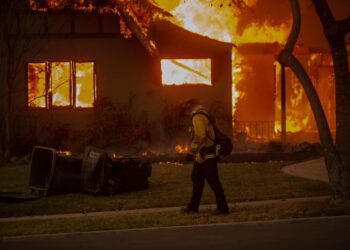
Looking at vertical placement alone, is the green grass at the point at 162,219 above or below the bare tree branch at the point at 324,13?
below

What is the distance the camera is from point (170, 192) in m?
14.7

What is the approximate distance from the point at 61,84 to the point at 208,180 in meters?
11.3

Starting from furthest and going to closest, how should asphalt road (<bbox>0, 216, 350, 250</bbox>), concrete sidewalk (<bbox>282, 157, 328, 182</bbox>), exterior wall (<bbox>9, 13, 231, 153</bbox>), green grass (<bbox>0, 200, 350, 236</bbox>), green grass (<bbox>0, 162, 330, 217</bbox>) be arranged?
exterior wall (<bbox>9, 13, 231, 153</bbox>), concrete sidewalk (<bbox>282, 157, 328, 182</bbox>), green grass (<bbox>0, 162, 330, 217</bbox>), green grass (<bbox>0, 200, 350, 236</bbox>), asphalt road (<bbox>0, 216, 350, 250</bbox>)

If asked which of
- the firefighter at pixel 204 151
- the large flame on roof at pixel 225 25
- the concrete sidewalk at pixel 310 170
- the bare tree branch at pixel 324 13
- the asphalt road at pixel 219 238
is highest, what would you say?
the large flame on roof at pixel 225 25

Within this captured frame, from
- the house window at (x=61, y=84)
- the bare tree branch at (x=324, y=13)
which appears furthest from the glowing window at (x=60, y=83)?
the bare tree branch at (x=324, y=13)

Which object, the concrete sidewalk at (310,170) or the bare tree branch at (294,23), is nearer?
the bare tree branch at (294,23)

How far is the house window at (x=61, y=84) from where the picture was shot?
22297mm

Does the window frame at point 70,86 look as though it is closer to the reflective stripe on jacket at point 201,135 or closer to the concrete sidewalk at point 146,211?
the concrete sidewalk at point 146,211

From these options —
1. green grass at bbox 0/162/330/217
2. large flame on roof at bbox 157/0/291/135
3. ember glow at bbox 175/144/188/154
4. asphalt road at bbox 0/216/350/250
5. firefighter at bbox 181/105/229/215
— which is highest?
large flame on roof at bbox 157/0/291/135

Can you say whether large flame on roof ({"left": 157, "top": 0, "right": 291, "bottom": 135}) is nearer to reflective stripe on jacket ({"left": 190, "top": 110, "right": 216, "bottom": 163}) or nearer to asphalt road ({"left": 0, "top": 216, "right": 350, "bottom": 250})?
reflective stripe on jacket ({"left": 190, "top": 110, "right": 216, "bottom": 163})

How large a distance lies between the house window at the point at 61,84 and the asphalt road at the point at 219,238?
11991 mm

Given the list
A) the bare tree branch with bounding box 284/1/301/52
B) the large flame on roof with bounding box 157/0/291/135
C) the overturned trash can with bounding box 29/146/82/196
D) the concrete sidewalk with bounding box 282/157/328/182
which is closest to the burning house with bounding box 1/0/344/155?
the large flame on roof with bounding box 157/0/291/135

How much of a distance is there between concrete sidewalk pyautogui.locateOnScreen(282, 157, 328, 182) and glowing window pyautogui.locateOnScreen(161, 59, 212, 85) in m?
4.65

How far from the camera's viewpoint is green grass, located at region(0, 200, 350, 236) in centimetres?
1109
